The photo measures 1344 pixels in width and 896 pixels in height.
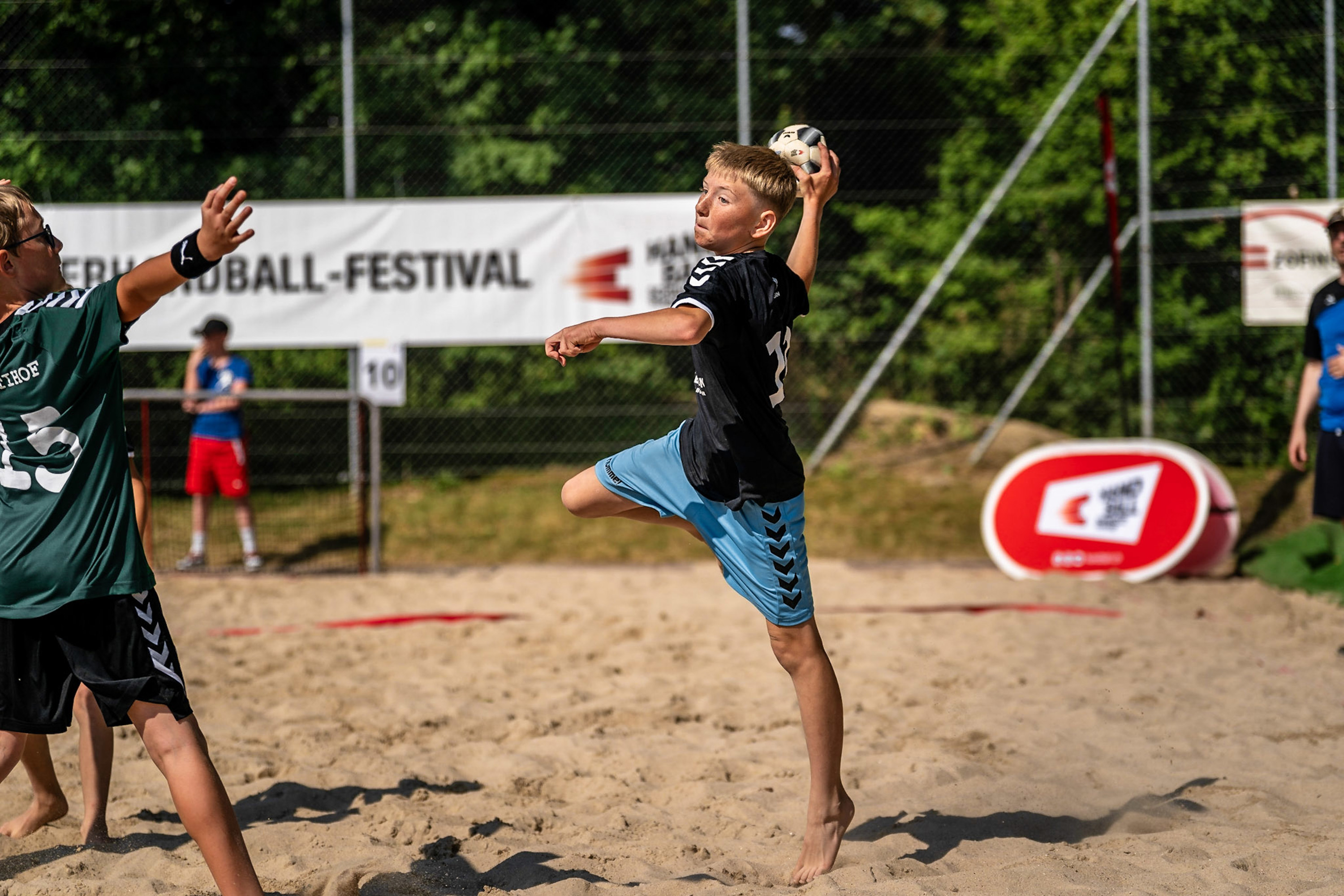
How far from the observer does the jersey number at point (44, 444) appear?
261 cm

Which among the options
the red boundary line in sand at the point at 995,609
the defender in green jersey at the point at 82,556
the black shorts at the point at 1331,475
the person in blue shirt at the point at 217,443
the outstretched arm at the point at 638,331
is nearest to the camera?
the defender in green jersey at the point at 82,556

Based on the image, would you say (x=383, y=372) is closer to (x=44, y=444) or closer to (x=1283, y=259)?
(x=44, y=444)

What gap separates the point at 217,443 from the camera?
27.8ft

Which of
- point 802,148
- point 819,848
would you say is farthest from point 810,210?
point 819,848

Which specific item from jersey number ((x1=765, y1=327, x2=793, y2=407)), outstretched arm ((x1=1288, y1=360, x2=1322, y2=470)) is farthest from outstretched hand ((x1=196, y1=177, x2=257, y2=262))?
outstretched arm ((x1=1288, y1=360, x2=1322, y2=470))

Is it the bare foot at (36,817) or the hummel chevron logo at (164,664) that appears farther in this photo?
the bare foot at (36,817)

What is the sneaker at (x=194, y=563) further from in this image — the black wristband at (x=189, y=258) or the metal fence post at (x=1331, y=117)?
the metal fence post at (x=1331, y=117)

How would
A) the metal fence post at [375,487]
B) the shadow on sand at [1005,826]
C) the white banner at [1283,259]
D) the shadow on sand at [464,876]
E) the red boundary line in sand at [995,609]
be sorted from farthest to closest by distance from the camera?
the white banner at [1283,259], the metal fence post at [375,487], the red boundary line in sand at [995,609], the shadow on sand at [1005,826], the shadow on sand at [464,876]

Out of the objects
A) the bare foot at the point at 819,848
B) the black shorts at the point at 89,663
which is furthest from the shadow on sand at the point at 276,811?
the bare foot at the point at 819,848

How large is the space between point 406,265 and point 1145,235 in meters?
5.70

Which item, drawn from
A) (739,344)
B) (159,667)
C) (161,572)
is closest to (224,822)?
(159,667)

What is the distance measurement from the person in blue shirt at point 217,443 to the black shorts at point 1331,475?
21.8 ft

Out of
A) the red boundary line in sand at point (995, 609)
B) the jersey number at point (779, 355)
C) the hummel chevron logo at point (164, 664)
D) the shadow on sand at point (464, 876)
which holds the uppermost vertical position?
the jersey number at point (779, 355)

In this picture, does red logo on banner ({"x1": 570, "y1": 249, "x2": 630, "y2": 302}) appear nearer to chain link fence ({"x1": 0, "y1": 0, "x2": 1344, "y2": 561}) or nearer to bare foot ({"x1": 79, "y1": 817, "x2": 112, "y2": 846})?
chain link fence ({"x1": 0, "y1": 0, "x2": 1344, "y2": 561})
